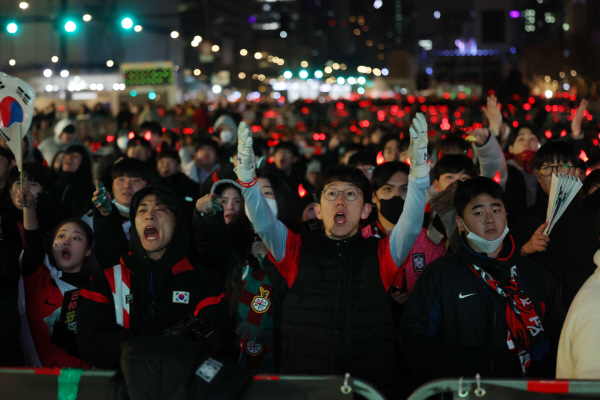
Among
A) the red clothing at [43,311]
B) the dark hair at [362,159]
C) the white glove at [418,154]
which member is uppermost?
the dark hair at [362,159]

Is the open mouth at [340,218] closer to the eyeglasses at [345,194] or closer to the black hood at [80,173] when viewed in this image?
the eyeglasses at [345,194]

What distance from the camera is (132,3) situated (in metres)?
54.6

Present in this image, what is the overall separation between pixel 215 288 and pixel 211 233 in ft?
2.18

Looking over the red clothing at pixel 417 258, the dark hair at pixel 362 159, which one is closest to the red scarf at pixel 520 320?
the red clothing at pixel 417 258

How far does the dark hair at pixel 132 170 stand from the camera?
Result: 6062mm

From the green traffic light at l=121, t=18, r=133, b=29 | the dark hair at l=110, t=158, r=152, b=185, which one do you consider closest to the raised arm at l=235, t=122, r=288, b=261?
the dark hair at l=110, t=158, r=152, b=185

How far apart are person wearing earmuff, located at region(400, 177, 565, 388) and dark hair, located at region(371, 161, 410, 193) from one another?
4.91ft

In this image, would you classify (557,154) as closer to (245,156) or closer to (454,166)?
(454,166)

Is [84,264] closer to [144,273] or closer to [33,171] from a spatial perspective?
[144,273]

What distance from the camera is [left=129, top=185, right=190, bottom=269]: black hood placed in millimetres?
4047

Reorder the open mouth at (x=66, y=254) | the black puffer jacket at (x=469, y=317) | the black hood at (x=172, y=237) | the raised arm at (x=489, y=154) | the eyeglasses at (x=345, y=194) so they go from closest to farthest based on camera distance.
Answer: the black puffer jacket at (x=469, y=317) → the black hood at (x=172, y=237) → the eyeglasses at (x=345, y=194) → the open mouth at (x=66, y=254) → the raised arm at (x=489, y=154)

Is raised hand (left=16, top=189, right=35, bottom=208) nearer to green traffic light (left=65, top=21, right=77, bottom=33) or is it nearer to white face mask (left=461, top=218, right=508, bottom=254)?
white face mask (left=461, top=218, right=508, bottom=254)

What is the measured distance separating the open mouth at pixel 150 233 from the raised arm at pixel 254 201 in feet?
2.24

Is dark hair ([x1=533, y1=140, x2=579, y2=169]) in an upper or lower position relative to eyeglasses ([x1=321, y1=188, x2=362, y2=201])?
upper
